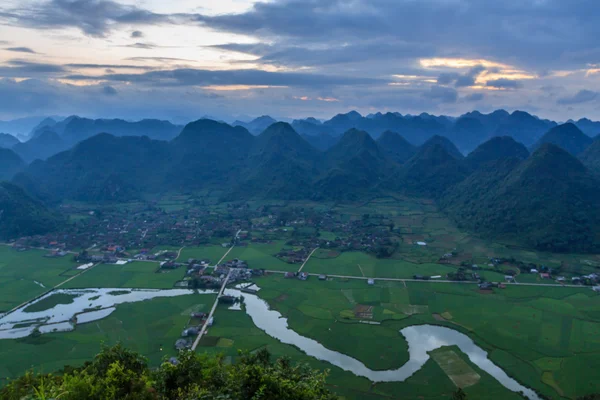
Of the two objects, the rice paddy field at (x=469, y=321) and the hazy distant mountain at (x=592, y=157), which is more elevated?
the hazy distant mountain at (x=592, y=157)

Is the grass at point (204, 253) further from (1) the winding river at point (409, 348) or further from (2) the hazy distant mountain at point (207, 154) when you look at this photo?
(2) the hazy distant mountain at point (207, 154)

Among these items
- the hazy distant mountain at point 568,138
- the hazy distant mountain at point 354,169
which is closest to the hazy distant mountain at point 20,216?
the hazy distant mountain at point 354,169

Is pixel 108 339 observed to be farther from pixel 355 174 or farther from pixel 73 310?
pixel 355 174

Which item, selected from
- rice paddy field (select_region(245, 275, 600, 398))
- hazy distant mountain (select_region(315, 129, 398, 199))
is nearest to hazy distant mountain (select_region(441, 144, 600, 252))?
rice paddy field (select_region(245, 275, 600, 398))

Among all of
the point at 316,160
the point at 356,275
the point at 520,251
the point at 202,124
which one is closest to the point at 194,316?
the point at 356,275

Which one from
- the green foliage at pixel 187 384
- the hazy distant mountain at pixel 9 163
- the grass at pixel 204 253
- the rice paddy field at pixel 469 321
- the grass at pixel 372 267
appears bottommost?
the grass at pixel 204 253

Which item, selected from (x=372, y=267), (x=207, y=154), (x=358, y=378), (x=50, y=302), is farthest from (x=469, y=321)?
(x=207, y=154)

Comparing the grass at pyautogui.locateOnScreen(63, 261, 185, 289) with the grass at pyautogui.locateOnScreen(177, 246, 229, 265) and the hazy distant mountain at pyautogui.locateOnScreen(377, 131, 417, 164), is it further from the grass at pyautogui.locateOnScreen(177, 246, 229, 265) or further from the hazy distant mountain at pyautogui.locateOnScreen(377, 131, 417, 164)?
the hazy distant mountain at pyautogui.locateOnScreen(377, 131, 417, 164)

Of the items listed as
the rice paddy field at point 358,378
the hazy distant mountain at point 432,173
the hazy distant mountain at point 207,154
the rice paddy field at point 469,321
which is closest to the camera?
the rice paddy field at point 358,378
